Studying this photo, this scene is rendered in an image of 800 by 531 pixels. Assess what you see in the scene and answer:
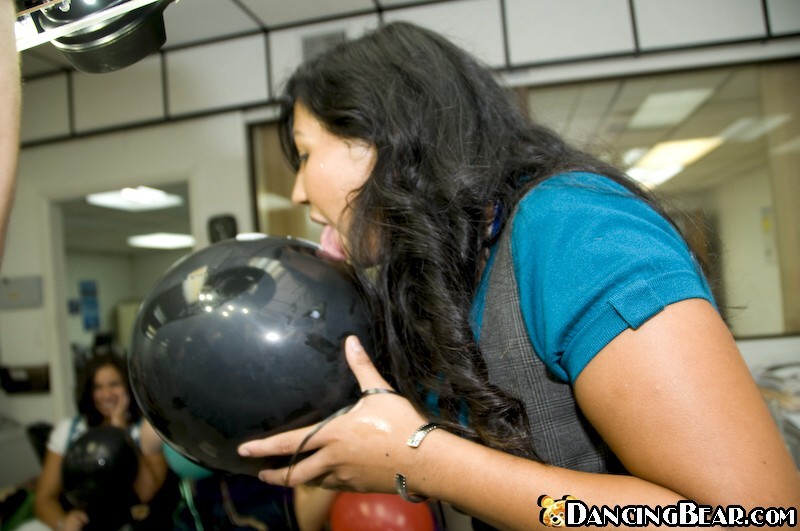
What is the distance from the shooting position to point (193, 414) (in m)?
0.72

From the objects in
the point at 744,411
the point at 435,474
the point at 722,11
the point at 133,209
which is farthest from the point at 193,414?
the point at 133,209

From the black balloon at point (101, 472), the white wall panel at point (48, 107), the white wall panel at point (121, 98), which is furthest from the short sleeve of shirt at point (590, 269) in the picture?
the white wall panel at point (48, 107)

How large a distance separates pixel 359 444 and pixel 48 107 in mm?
3398

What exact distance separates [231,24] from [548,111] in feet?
5.90

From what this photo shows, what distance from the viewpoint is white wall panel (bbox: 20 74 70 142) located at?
2.99 meters

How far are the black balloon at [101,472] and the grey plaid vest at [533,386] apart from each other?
1.65 meters

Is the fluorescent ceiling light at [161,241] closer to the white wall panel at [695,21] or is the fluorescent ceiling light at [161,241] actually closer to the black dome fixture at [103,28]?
the white wall panel at [695,21]

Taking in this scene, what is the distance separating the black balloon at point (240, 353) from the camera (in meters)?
0.71

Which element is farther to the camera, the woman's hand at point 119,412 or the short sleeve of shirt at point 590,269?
the woman's hand at point 119,412

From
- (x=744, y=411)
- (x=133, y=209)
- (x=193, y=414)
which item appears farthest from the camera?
(x=133, y=209)

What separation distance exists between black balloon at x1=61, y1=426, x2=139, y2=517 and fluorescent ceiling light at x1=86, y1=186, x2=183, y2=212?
11.6 ft

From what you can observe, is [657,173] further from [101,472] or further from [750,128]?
[101,472]

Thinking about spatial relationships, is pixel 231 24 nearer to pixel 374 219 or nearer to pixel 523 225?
pixel 374 219

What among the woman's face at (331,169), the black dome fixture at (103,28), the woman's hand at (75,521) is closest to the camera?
the black dome fixture at (103,28)
